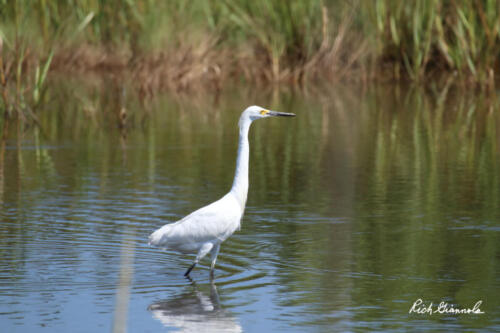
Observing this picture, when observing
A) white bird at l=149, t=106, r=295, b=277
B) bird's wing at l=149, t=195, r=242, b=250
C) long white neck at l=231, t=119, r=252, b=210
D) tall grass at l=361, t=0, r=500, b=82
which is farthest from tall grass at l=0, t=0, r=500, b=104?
bird's wing at l=149, t=195, r=242, b=250

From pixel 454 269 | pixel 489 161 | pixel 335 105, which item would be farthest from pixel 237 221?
pixel 335 105

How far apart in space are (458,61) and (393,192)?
483 inches

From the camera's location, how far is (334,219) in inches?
364

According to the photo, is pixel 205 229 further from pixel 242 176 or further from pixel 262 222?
pixel 262 222

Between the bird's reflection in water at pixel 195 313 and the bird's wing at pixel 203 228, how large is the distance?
0.36 m

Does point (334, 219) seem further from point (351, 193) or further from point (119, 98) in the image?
point (119, 98)

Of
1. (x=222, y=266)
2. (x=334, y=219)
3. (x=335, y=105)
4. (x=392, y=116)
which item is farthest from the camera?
(x=335, y=105)

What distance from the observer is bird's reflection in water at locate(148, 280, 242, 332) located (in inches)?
233

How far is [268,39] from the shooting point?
2448cm

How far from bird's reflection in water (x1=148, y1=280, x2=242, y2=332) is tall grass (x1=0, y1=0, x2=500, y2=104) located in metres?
15.5

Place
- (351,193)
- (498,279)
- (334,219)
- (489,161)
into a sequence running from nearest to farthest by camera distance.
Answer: (498,279)
(334,219)
(351,193)
(489,161)

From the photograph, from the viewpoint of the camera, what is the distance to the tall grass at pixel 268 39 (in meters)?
22.3

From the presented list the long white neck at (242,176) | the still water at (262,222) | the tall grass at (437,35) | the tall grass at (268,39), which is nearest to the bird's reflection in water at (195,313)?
the still water at (262,222)

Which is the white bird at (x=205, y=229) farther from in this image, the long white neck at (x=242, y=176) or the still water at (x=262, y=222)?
the still water at (x=262, y=222)
